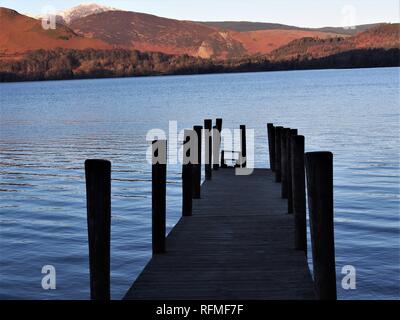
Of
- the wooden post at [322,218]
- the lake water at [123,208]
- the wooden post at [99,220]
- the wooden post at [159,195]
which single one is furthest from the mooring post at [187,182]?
the wooden post at [322,218]

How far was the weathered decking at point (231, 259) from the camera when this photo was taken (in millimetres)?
8617

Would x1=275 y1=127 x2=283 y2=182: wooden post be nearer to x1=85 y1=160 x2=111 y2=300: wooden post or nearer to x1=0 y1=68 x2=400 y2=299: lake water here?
x1=0 y1=68 x2=400 y2=299: lake water

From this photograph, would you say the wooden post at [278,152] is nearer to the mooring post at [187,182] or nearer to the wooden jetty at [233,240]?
the wooden jetty at [233,240]

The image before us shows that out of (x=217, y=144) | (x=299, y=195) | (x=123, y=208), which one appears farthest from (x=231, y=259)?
(x=217, y=144)

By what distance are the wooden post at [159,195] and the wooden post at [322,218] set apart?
3.02 meters

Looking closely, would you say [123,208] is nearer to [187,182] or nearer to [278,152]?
[278,152]

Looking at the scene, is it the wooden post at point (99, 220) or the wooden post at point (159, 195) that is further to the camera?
the wooden post at point (159, 195)

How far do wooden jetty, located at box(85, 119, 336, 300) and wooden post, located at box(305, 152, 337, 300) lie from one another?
0.01 metres

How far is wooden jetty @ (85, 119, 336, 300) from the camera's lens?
7.97 m

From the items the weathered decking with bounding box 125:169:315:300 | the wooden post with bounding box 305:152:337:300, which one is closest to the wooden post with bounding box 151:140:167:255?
the weathered decking with bounding box 125:169:315:300

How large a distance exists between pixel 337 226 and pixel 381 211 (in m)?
2.13

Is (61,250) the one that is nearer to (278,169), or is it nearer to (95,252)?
(278,169)

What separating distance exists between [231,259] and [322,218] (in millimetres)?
2394
